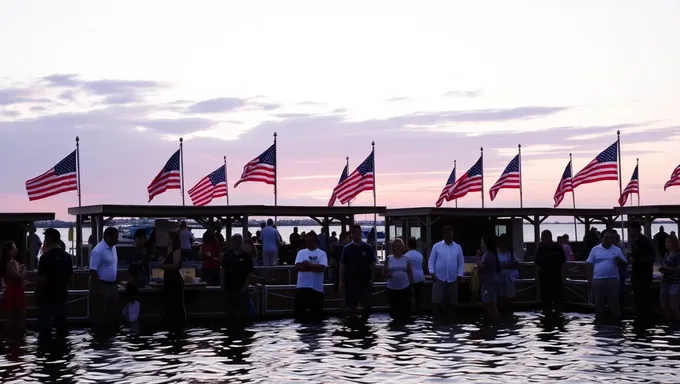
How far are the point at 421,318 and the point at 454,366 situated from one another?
22.3 ft

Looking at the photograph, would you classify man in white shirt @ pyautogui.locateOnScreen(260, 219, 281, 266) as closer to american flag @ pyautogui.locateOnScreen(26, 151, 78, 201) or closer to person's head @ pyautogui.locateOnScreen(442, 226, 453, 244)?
american flag @ pyautogui.locateOnScreen(26, 151, 78, 201)

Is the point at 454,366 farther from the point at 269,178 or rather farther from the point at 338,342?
the point at 269,178

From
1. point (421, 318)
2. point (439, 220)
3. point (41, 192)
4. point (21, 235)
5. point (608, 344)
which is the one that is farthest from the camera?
point (439, 220)

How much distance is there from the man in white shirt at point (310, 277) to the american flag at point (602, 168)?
687 inches

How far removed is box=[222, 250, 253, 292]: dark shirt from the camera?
17.8 metres

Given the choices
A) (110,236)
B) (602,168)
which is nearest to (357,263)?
(110,236)

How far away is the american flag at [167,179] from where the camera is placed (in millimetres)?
31156

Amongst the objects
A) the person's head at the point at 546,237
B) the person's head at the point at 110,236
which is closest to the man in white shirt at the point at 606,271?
the person's head at the point at 546,237

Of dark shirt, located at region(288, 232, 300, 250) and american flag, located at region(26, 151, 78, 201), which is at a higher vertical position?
american flag, located at region(26, 151, 78, 201)

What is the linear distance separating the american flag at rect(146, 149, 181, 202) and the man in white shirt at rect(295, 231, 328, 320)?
1391 centimetres

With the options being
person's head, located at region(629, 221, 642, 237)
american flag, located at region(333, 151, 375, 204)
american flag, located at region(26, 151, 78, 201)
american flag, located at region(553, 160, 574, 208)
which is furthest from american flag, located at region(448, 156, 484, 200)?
person's head, located at region(629, 221, 642, 237)

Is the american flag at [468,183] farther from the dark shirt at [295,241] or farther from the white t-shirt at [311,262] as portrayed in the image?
the white t-shirt at [311,262]

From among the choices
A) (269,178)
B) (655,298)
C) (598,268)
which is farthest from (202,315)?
(269,178)

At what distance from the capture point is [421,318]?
19047mm
